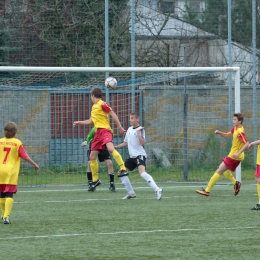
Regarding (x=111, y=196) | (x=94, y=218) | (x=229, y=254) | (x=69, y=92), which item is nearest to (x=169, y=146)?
(x=69, y=92)

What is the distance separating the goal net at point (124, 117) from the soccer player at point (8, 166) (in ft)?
22.8

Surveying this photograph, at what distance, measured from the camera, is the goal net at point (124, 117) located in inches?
684

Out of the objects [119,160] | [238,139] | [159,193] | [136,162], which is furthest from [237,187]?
[119,160]

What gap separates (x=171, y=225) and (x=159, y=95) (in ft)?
30.3

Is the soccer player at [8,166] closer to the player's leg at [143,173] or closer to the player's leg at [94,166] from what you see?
the player's leg at [143,173]

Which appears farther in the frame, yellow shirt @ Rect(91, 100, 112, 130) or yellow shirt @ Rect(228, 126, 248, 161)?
yellow shirt @ Rect(91, 100, 112, 130)

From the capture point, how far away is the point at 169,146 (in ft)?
59.6

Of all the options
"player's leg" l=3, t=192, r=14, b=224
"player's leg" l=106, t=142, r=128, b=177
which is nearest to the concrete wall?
"player's leg" l=106, t=142, r=128, b=177

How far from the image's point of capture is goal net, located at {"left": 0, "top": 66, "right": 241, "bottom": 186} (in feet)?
57.0

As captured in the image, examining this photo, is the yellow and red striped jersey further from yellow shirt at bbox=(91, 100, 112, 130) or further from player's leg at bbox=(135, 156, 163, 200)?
yellow shirt at bbox=(91, 100, 112, 130)

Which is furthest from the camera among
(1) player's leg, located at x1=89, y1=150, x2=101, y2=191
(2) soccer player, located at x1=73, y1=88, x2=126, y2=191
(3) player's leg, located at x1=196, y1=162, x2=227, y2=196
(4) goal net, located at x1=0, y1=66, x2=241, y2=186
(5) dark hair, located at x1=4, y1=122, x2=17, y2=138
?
(4) goal net, located at x1=0, y1=66, x2=241, y2=186

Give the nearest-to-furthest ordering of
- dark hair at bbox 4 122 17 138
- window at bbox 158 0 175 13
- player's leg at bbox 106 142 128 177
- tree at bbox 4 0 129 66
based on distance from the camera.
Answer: dark hair at bbox 4 122 17 138, player's leg at bbox 106 142 128 177, tree at bbox 4 0 129 66, window at bbox 158 0 175 13

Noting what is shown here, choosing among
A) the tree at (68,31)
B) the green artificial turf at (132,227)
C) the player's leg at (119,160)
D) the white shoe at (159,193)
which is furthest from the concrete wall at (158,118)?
the white shoe at (159,193)

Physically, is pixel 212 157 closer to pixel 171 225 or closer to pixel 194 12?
pixel 194 12
